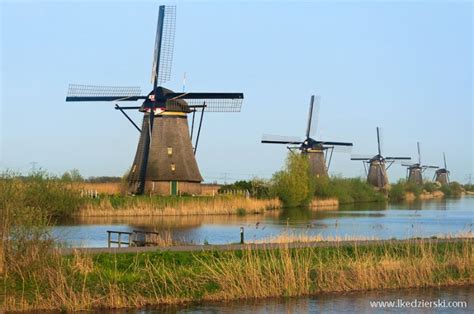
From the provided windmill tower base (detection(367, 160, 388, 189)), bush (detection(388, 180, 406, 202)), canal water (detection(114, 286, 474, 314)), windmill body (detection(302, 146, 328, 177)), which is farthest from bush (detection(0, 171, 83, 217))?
windmill tower base (detection(367, 160, 388, 189))

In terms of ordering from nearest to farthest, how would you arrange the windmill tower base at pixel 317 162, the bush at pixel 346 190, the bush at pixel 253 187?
the bush at pixel 253 187 → the bush at pixel 346 190 → the windmill tower base at pixel 317 162

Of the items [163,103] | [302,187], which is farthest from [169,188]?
[302,187]

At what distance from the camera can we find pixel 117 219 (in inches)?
1448

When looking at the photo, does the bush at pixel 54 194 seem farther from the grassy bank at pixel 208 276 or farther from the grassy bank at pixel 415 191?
the grassy bank at pixel 415 191

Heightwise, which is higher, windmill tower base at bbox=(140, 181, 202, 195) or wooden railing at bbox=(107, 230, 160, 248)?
windmill tower base at bbox=(140, 181, 202, 195)

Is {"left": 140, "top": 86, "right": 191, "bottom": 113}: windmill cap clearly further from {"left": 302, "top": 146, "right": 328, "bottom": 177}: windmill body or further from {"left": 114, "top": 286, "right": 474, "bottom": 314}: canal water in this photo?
{"left": 114, "top": 286, "right": 474, "bottom": 314}: canal water

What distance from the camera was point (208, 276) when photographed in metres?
13.8

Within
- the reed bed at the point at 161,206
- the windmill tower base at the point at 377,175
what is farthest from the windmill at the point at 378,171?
the reed bed at the point at 161,206

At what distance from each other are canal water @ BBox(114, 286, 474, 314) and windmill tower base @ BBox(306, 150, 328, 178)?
52.3m

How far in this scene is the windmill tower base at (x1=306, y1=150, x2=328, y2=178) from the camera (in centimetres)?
6714

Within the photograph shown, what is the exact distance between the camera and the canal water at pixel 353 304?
12.7m

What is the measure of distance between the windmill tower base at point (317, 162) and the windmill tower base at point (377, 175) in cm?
2011

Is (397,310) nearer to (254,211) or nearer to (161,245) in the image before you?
(161,245)

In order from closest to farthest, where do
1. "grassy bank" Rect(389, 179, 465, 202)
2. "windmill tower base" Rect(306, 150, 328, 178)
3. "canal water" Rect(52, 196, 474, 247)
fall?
"canal water" Rect(52, 196, 474, 247)
"windmill tower base" Rect(306, 150, 328, 178)
"grassy bank" Rect(389, 179, 465, 202)
